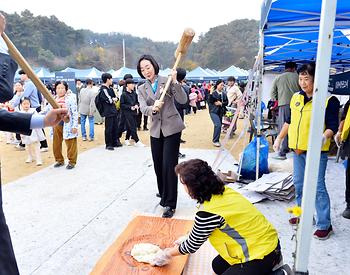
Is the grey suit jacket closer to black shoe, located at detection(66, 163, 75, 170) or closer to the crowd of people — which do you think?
the crowd of people

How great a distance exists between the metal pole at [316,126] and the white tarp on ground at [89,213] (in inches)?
35.6

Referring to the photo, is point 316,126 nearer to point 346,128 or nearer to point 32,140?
point 346,128

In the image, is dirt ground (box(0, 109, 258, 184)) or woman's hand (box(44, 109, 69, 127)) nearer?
woman's hand (box(44, 109, 69, 127))

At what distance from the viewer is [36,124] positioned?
145 cm

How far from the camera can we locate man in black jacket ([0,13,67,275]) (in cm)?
109

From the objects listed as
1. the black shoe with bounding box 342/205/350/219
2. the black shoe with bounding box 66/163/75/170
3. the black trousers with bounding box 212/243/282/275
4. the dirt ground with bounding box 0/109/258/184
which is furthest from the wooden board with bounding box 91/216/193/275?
the dirt ground with bounding box 0/109/258/184

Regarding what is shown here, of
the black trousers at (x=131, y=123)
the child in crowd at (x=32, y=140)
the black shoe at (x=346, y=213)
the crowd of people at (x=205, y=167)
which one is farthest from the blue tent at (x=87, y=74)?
the black shoe at (x=346, y=213)

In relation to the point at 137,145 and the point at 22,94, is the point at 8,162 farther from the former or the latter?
the point at 137,145

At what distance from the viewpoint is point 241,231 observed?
1864mm

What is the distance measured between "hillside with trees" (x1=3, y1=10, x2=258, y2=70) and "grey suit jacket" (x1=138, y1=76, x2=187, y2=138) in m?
55.0

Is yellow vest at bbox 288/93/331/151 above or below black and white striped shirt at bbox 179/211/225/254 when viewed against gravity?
above

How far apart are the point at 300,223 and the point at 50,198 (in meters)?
3.35

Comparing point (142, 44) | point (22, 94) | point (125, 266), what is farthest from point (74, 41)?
point (125, 266)

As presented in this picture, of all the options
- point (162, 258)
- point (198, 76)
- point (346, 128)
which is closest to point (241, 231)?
point (162, 258)
